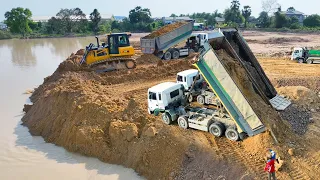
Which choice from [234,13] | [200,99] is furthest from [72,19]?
[200,99]

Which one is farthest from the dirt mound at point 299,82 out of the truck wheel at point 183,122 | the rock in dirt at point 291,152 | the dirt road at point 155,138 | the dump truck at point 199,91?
the rock in dirt at point 291,152

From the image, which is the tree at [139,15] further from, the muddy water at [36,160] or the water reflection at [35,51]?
the muddy water at [36,160]

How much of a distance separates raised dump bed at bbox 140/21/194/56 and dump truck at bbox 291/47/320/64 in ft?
30.7

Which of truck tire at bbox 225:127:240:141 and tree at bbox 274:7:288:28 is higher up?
tree at bbox 274:7:288:28

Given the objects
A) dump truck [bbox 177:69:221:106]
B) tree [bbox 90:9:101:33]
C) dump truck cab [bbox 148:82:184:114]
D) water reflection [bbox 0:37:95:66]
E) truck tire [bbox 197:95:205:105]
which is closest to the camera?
dump truck cab [bbox 148:82:184:114]

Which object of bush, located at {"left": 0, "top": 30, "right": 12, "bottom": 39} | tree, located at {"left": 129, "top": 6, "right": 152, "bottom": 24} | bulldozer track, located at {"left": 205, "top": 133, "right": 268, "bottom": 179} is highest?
tree, located at {"left": 129, "top": 6, "right": 152, "bottom": 24}

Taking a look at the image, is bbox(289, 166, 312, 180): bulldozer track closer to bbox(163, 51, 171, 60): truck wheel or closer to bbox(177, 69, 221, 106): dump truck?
bbox(177, 69, 221, 106): dump truck

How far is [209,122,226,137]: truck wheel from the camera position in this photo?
10125 millimetres

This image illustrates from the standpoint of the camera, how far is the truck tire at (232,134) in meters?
9.83

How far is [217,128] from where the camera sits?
10.1 m

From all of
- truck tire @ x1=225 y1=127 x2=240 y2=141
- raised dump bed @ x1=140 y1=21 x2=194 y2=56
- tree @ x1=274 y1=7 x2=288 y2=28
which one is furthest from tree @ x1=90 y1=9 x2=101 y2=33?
truck tire @ x1=225 y1=127 x2=240 y2=141

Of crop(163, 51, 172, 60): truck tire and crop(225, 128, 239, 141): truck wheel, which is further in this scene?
crop(163, 51, 172, 60): truck tire

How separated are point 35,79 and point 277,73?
65.2 feet

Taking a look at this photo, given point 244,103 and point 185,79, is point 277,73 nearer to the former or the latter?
point 185,79
